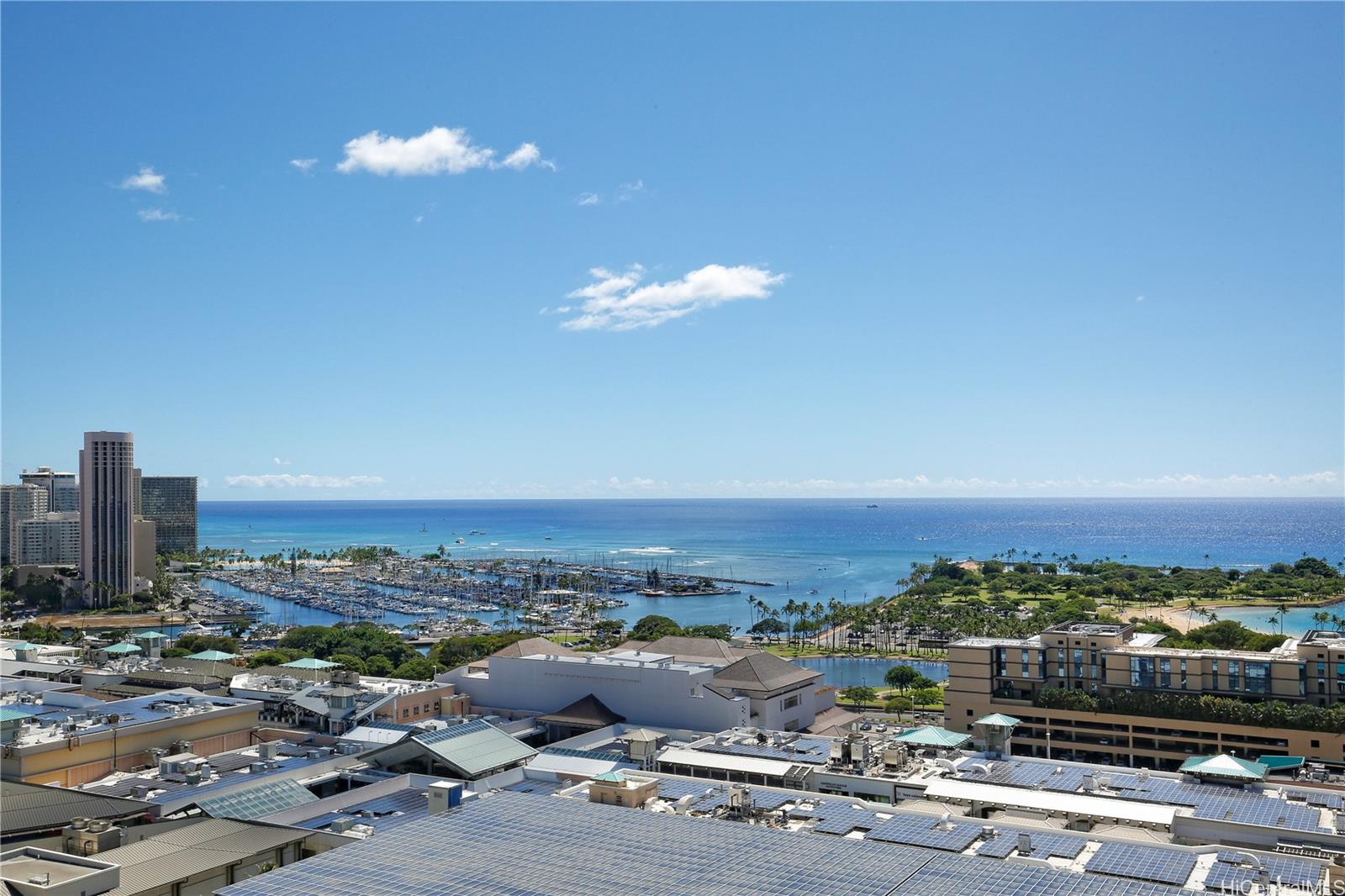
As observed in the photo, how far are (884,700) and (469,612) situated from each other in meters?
81.0

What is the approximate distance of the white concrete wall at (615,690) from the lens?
45.2 meters

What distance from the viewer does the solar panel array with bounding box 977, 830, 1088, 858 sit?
73.5 ft

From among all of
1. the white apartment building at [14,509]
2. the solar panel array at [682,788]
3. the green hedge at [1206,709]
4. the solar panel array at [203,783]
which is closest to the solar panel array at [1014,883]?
the solar panel array at [682,788]

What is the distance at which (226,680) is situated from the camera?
5016 cm

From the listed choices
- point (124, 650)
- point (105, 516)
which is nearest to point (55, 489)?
point (105, 516)

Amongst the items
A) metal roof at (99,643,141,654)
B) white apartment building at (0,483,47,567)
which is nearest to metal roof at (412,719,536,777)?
metal roof at (99,643,141,654)

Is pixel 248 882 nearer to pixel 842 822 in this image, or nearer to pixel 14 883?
pixel 14 883

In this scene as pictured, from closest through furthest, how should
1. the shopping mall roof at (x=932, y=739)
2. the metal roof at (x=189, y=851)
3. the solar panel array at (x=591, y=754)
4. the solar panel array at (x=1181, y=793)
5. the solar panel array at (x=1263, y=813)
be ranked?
1. the metal roof at (x=189, y=851)
2. the solar panel array at (x=1263, y=813)
3. the solar panel array at (x=1181, y=793)
4. the shopping mall roof at (x=932, y=739)
5. the solar panel array at (x=591, y=754)

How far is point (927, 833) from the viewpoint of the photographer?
23609 mm

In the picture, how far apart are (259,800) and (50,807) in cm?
561

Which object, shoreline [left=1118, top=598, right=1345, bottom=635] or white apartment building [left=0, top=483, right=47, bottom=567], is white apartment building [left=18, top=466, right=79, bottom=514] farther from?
shoreline [left=1118, top=598, right=1345, bottom=635]

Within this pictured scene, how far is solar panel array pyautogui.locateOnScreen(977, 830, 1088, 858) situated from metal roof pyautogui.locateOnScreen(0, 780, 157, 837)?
2375 cm

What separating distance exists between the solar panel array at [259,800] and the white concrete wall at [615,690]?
59.5ft

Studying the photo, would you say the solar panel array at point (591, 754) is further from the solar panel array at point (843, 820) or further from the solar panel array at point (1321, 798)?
the solar panel array at point (1321, 798)
